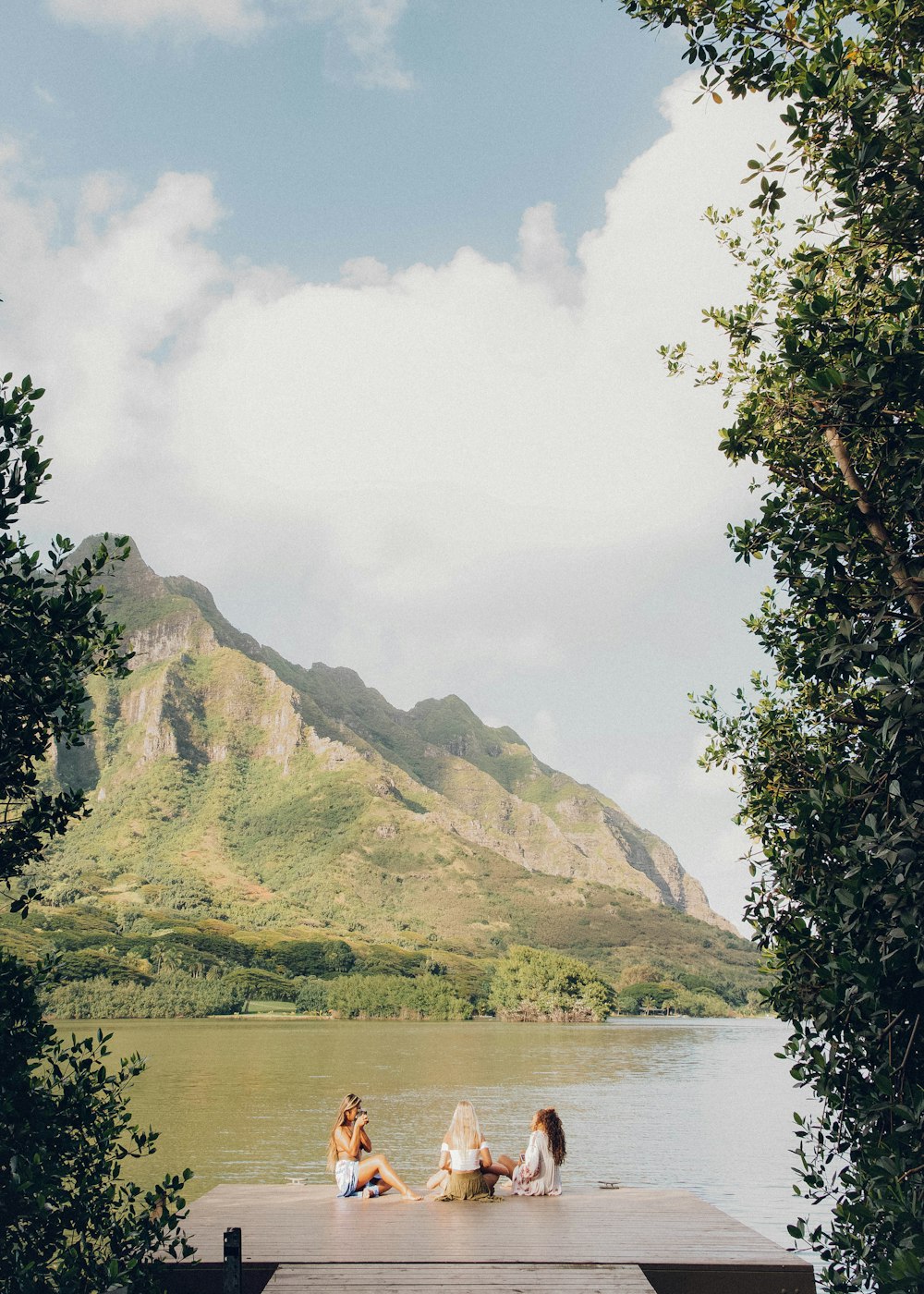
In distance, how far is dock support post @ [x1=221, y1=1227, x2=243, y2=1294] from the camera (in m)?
7.24

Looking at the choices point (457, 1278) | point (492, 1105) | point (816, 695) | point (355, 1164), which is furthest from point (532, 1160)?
point (492, 1105)

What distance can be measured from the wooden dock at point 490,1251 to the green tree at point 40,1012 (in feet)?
5.70

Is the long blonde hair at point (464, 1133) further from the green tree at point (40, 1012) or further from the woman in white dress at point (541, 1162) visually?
the green tree at point (40, 1012)

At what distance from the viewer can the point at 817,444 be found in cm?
628

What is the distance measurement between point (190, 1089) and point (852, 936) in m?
39.1

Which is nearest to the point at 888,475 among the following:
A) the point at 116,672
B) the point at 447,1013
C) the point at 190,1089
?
the point at 116,672

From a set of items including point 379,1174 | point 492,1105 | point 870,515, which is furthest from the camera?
point 492,1105

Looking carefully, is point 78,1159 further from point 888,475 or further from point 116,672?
point 888,475

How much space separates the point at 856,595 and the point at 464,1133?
7.66m

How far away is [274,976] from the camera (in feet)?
383

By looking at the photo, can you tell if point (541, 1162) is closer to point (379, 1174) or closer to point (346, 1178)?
point (379, 1174)

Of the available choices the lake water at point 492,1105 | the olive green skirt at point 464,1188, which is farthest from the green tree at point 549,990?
the olive green skirt at point 464,1188

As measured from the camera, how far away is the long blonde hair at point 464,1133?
10711mm

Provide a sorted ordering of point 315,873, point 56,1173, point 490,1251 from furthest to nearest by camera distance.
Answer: point 315,873 < point 490,1251 < point 56,1173
